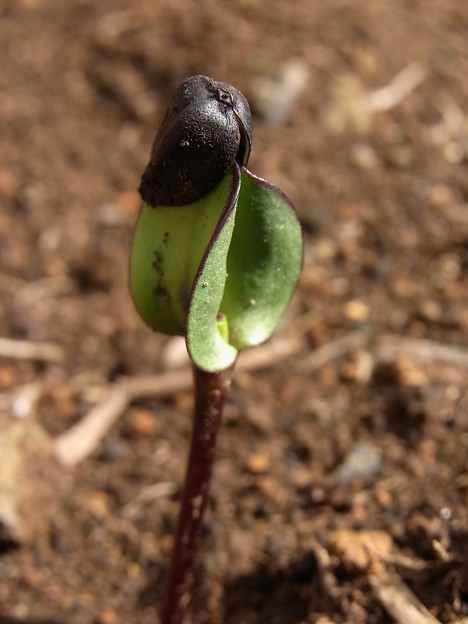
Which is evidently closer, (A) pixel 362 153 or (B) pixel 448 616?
(B) pixel 448 616

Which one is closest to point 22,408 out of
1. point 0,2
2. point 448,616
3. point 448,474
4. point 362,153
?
point 448,474

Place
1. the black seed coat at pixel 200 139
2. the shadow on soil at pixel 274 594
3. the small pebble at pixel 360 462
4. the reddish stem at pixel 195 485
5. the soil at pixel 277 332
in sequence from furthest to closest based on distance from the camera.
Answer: the small pebble at pixel 360 462 < the soil at pixel 277 332 < the shadow on soil at pixel 274 594 < the reddish stem at pixel 195 485 < the black seed coat at pixel 200 139

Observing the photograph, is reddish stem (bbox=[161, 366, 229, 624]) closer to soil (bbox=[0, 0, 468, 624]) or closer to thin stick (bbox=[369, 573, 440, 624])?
soil (bbox=[0, 0, 468, 624])

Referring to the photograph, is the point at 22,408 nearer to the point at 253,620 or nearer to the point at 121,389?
the point at 121,389

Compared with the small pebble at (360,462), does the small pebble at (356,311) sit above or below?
below

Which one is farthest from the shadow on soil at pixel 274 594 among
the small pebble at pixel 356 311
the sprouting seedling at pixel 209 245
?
the small pebble at pixel 356 311

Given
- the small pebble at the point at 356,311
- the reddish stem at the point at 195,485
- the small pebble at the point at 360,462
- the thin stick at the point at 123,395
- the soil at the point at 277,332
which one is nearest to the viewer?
the reddish stem at the point at 195,485

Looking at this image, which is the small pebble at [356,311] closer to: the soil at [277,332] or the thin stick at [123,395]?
the soil at [277,332]
